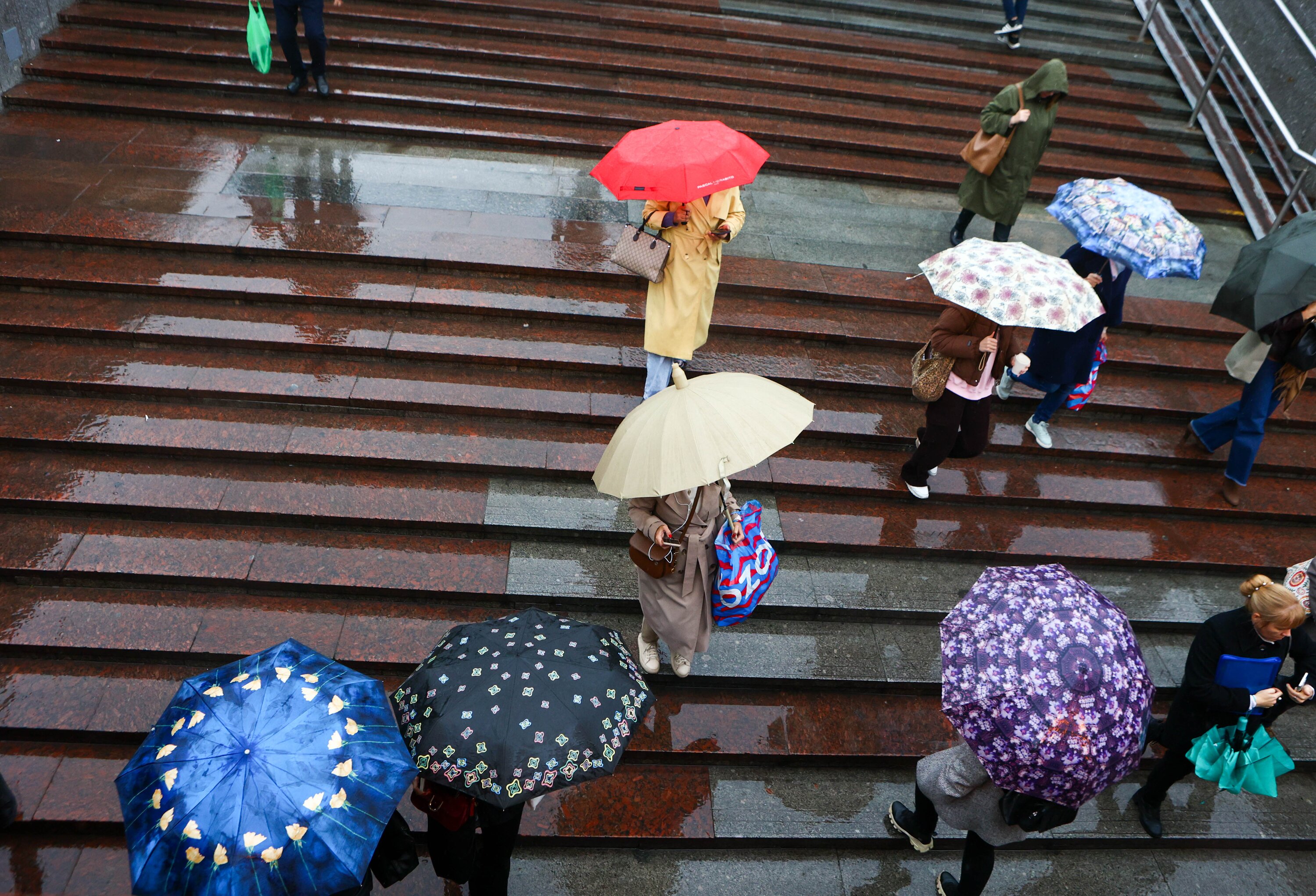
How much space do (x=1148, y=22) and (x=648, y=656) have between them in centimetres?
1110

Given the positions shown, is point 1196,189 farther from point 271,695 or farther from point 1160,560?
point 271,695

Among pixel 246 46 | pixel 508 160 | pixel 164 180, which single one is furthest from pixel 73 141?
pixel 508 160

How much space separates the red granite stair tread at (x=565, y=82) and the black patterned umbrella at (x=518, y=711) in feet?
24.3

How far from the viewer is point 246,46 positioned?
9.09 meters

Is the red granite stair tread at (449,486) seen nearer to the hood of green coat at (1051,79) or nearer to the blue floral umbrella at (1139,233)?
the blue floral umbrella at (1139,233)

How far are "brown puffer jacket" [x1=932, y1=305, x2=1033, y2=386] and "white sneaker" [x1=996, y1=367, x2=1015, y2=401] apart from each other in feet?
5.22

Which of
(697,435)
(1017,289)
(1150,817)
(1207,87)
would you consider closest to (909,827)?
(1150,817)

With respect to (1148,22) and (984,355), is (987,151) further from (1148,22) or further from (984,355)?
(1148,22)

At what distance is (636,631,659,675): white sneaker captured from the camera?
4.98 meters

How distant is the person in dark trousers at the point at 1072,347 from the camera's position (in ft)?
19.8

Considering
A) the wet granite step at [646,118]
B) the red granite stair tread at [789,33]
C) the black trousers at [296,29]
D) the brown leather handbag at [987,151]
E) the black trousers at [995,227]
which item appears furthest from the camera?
the red granite stair tread at [789,33]

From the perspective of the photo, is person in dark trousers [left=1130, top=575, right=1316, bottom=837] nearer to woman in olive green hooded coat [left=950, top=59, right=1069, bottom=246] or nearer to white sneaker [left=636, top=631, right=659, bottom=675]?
white sneaker [left=636, top=631, right=659, bottom=675]

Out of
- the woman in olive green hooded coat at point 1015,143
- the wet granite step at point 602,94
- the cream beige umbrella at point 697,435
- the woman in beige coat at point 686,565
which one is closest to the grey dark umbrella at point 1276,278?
the woman in olive green hooded coat at point 1015,143

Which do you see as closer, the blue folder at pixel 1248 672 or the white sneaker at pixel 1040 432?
the blue folder at pixel 1248 672
